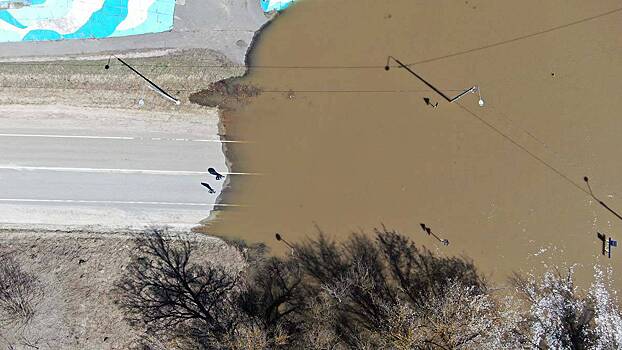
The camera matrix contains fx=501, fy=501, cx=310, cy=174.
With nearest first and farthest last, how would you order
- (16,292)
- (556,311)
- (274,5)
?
(16,292)
(556,311)
(274,5)

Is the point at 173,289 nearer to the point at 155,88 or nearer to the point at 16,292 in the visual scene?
the point at 16,292

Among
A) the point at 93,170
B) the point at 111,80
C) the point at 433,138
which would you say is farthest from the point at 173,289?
the point at 433,138

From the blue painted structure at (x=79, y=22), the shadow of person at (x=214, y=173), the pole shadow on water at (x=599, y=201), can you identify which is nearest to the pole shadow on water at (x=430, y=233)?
the pole shadow on water at (x=599, y=201)

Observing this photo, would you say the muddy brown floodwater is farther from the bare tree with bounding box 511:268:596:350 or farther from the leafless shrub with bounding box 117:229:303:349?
the leafless shrub with bounding box 117:229:303:349

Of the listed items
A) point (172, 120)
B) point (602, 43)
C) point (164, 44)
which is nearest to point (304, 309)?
point (172, 120)

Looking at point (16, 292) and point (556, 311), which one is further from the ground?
point (556, 311)

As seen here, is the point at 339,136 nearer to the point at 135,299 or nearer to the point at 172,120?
the point at 172,120

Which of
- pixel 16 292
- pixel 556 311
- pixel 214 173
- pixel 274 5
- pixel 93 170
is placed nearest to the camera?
pixel 16 292
